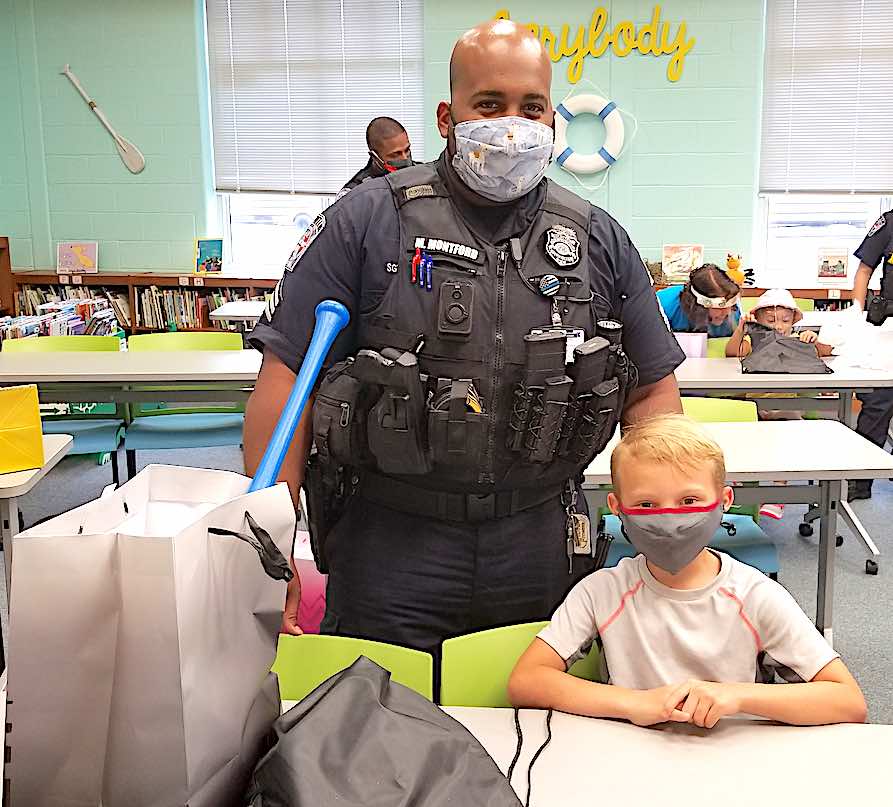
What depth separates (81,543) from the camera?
2.78 ft

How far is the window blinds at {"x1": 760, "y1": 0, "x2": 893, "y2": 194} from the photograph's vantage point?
259 inches

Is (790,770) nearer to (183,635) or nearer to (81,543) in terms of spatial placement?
(183,635)

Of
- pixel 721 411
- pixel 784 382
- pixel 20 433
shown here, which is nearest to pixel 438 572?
pixel 20 433

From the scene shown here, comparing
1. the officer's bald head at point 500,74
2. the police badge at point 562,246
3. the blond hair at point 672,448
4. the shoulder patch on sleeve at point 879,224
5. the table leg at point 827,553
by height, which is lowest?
the table leg at point 827,553

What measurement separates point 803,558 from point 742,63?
4037 millimetres

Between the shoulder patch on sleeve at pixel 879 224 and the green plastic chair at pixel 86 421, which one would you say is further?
the shoulder patch on sleeve at pixel 879 224

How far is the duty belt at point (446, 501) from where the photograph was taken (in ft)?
5.35

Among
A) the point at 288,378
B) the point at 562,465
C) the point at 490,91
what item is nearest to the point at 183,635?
the point at 288,378

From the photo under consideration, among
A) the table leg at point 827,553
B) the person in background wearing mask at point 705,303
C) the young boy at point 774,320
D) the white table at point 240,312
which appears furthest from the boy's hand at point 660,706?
the white table at point 240,312

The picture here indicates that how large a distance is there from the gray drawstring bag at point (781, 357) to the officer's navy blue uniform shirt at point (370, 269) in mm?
2379

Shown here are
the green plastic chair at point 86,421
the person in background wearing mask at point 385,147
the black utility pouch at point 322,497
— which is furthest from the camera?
the person in background wearing mask at point 385,147

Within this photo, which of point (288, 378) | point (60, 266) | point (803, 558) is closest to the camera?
point (288, 378)

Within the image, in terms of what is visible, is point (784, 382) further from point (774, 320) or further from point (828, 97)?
point (828, 97)

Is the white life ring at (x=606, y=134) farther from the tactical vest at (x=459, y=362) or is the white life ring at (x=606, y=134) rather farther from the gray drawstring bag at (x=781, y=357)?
the tactical vest at (x=459, y=362)
